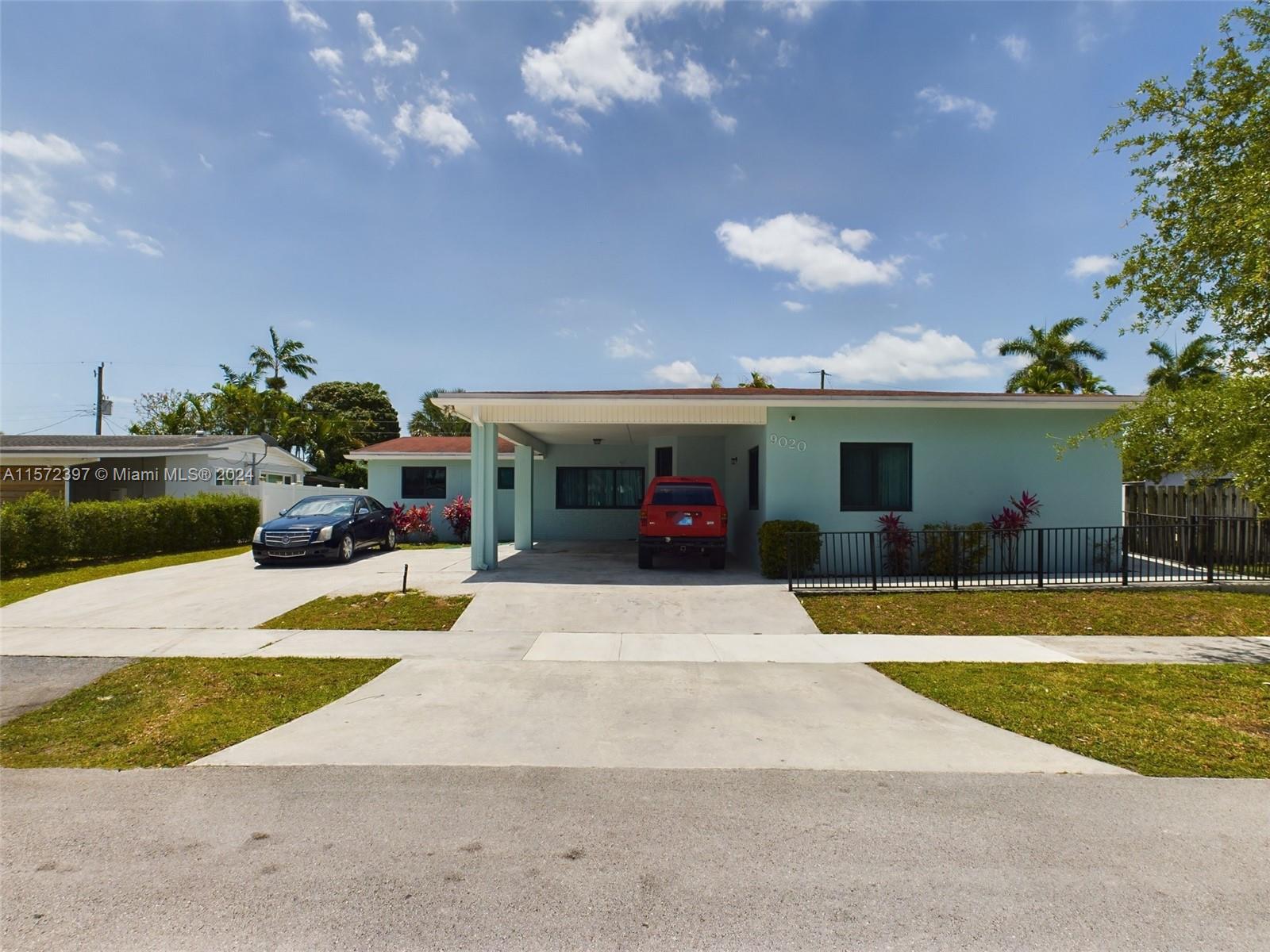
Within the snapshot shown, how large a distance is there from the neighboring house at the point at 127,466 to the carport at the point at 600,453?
29.3 feet

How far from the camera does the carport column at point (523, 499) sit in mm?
16984

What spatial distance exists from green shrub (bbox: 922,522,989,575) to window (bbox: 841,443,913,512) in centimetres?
83

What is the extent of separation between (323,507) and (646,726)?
1318 cm

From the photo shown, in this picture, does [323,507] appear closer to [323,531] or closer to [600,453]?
[323,531]

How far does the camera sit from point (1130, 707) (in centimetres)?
569

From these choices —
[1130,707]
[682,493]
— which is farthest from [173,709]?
[682,493]

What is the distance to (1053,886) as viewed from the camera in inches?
118

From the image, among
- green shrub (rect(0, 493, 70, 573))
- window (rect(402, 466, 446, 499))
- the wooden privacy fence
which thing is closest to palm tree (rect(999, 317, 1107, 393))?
the wooden privacy fence

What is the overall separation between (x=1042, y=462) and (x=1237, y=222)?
5749 millimetres

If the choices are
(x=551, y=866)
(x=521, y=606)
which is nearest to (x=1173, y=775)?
(x=551, y=866)

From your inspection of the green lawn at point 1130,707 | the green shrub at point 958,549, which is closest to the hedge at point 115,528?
the green lawn at point 1130,707

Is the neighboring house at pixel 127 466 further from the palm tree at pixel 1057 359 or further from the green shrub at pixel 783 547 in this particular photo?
the palm tree at pixel 1057 359

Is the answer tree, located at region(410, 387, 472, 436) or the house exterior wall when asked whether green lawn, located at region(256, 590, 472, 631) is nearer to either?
the house exterior wall

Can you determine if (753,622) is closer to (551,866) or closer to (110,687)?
(551,866)
